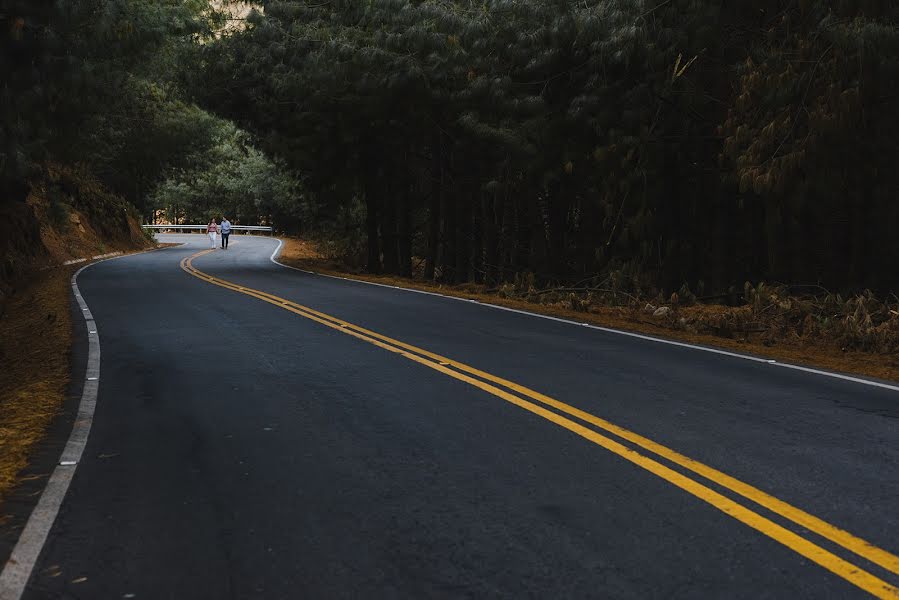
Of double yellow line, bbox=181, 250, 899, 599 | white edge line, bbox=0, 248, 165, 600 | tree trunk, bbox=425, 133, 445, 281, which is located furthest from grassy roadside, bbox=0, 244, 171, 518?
tree trunk, bbox=425, 133, 445, 281

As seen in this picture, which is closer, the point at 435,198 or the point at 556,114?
the point at 556,114

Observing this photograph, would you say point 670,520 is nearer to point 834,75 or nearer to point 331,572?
point 331,572

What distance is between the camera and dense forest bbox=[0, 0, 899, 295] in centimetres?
1341

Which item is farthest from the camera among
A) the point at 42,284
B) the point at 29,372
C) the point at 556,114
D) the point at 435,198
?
the point at 435,198

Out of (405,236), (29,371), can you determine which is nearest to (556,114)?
(29,371)

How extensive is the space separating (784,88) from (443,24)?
7.47 m

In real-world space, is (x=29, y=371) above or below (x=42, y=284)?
above

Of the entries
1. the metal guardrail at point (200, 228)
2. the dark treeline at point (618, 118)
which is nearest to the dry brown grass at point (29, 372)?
the dark treeline at point (618, 118)

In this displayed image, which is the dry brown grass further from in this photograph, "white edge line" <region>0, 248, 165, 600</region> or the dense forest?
the dense forest

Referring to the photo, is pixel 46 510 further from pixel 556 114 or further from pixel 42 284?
pixel 42 284

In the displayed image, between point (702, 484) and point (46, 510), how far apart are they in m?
3.75

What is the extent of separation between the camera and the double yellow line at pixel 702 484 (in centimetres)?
411

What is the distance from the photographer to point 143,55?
27.3 metres

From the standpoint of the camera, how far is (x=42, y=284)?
23.5 m
